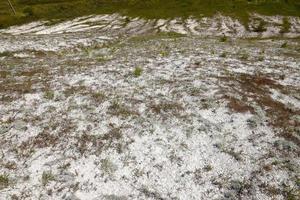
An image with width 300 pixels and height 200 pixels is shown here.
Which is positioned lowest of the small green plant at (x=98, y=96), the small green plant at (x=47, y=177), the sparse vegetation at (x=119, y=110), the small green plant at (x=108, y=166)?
the small green plant at (x=108, y=166)

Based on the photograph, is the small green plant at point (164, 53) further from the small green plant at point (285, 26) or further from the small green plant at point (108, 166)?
the small green plant at point (285, 26)

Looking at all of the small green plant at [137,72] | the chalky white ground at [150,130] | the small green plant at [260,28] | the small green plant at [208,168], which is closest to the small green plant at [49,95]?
the chalky white ground at [150,130]

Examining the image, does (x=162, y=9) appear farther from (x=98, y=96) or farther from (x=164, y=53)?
(x=98, y=96)

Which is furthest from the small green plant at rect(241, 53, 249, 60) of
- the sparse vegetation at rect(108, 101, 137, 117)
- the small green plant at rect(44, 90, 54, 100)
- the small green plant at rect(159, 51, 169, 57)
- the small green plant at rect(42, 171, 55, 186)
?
the small green plant at rect(42, 171, 55, 186)

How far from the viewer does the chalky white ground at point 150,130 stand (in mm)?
12852

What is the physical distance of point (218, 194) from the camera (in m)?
12.3

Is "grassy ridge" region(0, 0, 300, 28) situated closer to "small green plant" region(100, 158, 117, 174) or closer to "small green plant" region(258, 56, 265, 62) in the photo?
"small green plant" region(258, 56, 265, 62)

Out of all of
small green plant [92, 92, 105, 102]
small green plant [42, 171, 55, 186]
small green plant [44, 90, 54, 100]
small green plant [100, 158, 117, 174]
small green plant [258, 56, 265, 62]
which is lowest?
small green plant [258, 56, 265, 62]

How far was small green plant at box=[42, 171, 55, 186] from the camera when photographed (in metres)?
13.1

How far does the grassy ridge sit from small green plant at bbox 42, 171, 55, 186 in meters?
62.9

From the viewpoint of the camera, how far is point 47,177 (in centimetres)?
1337

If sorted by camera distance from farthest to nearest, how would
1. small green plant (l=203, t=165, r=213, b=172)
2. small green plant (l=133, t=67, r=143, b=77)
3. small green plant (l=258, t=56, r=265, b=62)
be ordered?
small green plant (l=258, t=56, r=265, b=62) < small green plant (l=133, t=67, r=143, b=77) < small green plant (l=203, t=165, r=213, b=172)

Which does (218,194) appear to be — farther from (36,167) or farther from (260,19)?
(260,19)

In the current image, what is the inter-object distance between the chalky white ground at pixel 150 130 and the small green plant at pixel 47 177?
95mm
